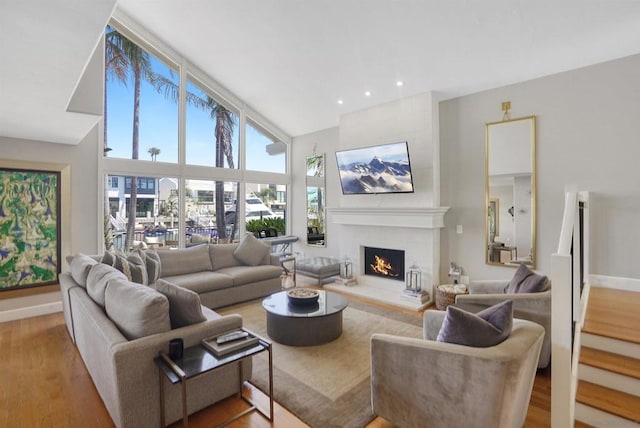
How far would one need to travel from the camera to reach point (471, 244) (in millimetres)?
4770

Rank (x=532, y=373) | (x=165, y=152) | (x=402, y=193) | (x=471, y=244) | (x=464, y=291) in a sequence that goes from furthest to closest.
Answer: (x=165, y=152) < (x=402, y=193) < (x=471, y=244) < (x=464, y=291) < (x=532, y=373)

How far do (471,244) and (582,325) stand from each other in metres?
2.11

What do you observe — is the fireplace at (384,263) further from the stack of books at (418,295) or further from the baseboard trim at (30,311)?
the baseboard trim at (30,311)

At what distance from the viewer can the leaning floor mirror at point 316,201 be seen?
6926 mm

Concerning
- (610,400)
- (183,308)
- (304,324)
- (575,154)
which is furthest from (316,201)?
(610,400)

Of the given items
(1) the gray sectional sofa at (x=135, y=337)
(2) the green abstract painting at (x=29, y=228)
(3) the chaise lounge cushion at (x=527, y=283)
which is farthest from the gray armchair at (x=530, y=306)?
(2) the green abstract painting at (x=29, y=228)

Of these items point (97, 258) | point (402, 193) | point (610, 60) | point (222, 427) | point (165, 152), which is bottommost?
point (222, 427)

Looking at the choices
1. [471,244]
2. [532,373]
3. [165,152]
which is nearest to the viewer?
[532,373]

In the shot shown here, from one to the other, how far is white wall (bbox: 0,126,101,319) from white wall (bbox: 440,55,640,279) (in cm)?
570

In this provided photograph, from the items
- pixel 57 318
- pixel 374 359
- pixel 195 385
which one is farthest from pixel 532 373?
pixel 57 318

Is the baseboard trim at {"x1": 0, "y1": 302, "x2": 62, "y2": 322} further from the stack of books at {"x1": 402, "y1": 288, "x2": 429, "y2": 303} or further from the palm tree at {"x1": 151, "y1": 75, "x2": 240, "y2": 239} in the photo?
the stack of books at {"x1": 402, "y1": 288, "x2": 429, "y2": 303}

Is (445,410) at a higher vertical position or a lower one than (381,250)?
lower

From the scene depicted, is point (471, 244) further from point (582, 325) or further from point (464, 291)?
point (582, 325)

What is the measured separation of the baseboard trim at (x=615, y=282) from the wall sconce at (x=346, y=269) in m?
3.47
